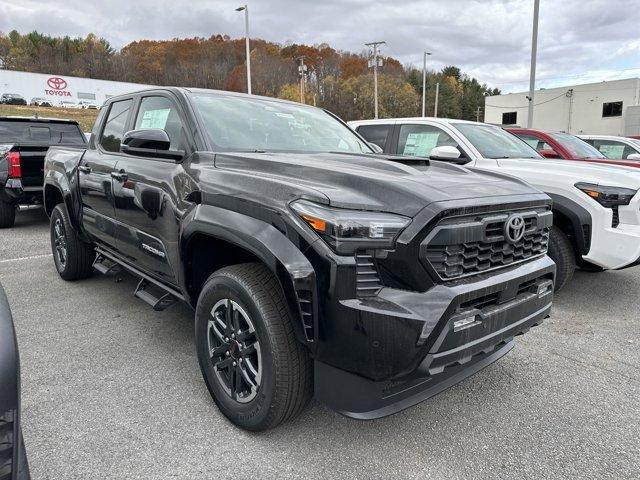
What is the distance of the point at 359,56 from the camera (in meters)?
85.6

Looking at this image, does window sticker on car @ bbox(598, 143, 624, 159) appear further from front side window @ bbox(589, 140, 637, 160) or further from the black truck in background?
the black truck in background

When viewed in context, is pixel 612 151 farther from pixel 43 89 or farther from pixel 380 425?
pixel 43 89

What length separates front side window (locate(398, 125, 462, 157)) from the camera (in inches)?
238

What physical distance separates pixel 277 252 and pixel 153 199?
4.59ft

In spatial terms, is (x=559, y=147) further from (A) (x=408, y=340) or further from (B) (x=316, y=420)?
(A) (x=408, y=340)

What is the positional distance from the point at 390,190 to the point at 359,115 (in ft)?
216

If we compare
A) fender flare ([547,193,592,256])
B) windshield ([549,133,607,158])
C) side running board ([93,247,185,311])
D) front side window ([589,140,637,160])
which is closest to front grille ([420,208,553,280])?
side running board ([93,247,185,311])

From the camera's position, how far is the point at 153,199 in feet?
10.3

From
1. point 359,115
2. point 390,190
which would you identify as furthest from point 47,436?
point 359,115

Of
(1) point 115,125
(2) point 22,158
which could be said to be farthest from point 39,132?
(1) point 115,125

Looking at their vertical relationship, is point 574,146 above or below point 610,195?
above

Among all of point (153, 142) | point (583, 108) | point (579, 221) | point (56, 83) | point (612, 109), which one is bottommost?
point (579, 221)

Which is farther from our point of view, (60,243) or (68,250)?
(60,243)

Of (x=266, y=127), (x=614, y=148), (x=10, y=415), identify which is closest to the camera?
(x=10, y=415)
